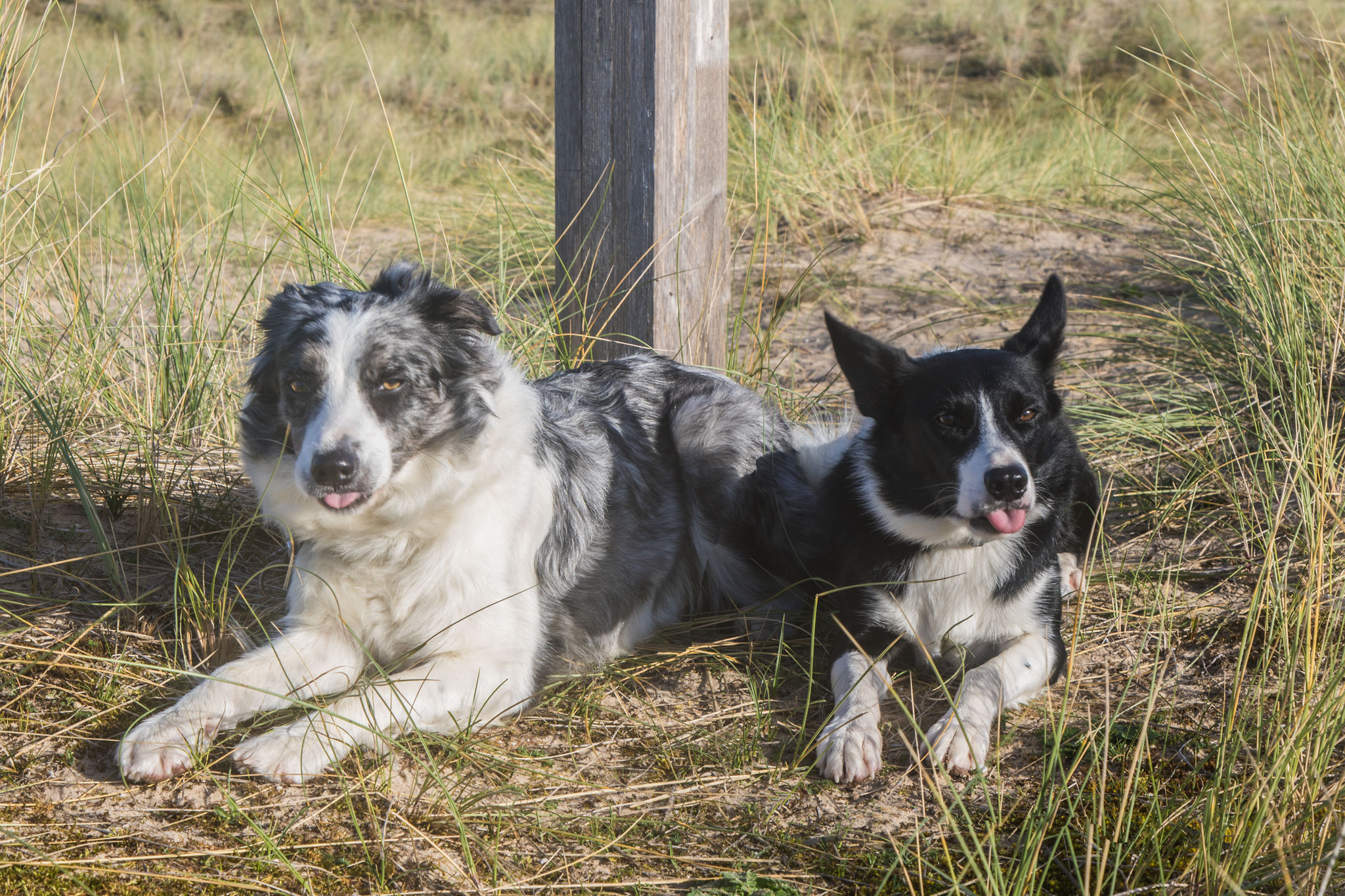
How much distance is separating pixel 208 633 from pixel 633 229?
2152 mm

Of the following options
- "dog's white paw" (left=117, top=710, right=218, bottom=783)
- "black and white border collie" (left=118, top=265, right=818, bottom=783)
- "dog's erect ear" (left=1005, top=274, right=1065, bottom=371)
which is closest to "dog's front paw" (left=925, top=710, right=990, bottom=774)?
"black and white border collie" (left=118, top=265, right=818, bottom=783)

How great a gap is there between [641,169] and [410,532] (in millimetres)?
1832

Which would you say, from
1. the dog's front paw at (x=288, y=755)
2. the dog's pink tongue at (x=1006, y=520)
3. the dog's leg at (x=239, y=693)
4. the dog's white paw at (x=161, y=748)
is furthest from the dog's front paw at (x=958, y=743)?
the dog's white paw at (x=161, y=748)

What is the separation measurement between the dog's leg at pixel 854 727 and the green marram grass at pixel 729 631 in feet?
0.22

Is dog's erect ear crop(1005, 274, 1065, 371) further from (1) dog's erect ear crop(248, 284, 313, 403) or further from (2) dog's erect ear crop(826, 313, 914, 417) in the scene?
(1) dog's erect ear crop(248, 284, 313, 403)

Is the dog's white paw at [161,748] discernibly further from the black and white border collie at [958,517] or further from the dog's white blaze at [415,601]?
the black and white border collie at [958,517]

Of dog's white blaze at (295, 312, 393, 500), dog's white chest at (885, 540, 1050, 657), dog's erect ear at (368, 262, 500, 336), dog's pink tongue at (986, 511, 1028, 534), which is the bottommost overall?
dog's white chest at (885, 540, 1050, 657)

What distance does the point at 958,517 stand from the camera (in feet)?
9.89

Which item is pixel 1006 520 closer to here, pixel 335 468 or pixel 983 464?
pixel 983 464

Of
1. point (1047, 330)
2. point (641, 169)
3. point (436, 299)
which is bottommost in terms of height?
point (1047, 330)

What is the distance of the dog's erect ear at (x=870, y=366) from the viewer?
3.19 m

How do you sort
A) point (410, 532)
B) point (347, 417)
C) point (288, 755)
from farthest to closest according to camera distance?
point (410, 532), point (347, 417), point (288, 755)

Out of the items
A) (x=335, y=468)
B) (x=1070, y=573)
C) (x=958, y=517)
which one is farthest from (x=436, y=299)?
(x=1070, y=573)

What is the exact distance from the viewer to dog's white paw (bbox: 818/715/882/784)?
2715mm
